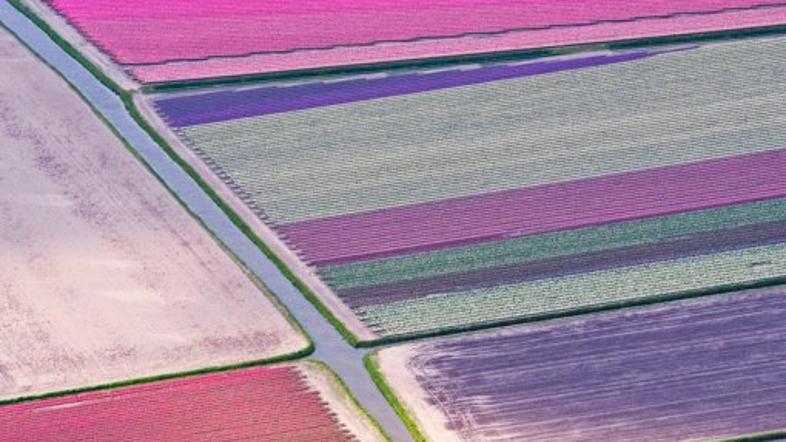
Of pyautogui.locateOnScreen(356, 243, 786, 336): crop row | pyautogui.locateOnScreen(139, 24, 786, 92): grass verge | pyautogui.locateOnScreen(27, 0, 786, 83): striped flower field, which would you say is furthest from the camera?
pyautogui.locateOnScreen(27, 0, 786, 83): striped flower field

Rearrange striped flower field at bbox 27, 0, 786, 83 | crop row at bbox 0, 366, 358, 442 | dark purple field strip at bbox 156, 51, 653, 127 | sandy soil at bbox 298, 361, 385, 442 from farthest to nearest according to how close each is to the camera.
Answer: striped flower field at bbox 27, 0, 786, 83 < dark purple field strip at bbox 156, 51, 653, 127 < sandy soil at bbox 298, 361, 385, 442 < crop row at bbox 0, 366, 358, 442

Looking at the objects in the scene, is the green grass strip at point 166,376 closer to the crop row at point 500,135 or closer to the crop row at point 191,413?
the crop row at point 191,413

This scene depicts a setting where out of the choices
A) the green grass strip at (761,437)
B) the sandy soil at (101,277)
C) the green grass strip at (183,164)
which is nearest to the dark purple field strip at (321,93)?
the green grass strip at (183,164)

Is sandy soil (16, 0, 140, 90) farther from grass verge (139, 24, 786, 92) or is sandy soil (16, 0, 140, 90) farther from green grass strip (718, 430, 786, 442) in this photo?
green grass strip (718, 430, 786, 442)

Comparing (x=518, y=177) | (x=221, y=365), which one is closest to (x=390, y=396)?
(x=221, y=365)

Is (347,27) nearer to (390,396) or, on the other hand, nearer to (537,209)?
(537,209)

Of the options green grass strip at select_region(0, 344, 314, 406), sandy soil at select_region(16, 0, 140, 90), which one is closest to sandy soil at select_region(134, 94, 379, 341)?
sandy soil at select_region(16, 0, 140, 90)

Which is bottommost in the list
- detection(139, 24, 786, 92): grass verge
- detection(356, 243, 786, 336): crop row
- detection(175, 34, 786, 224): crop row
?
detection(356, 243, 786, 336): crop row
